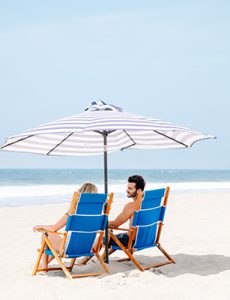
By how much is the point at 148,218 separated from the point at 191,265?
2.69 feet

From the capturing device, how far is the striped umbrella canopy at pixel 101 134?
4.96 metres

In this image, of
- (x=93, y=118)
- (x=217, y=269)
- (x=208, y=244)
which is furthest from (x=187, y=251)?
(x=93, y=118)

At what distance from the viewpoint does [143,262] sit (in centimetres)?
625

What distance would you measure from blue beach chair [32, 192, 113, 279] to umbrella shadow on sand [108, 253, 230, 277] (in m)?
0.62

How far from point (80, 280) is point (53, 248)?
0.40m

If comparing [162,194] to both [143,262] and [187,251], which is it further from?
[187,251]

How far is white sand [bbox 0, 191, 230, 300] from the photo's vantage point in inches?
181

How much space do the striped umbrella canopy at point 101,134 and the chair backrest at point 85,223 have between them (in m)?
0.54

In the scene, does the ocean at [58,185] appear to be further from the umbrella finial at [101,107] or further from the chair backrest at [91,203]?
the chair backrest at [91,203]

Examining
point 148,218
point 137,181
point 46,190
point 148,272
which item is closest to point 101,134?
point 137,181

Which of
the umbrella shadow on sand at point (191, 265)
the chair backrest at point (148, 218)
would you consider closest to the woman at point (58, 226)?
the chair backrest at point (148, 218)

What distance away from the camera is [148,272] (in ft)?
17.0

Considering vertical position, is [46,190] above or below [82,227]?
below

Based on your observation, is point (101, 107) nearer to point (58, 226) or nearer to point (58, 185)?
point (58, 226)
